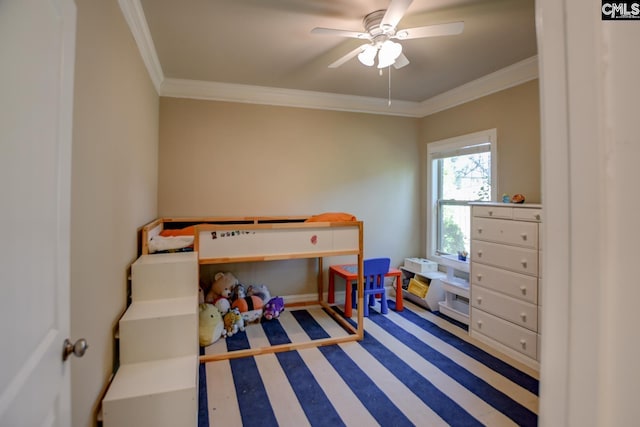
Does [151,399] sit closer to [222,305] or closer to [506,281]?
[222,305]

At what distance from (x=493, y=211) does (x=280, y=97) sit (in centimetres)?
254

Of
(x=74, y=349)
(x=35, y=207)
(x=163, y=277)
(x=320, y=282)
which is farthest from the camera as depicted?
(x=320, y=282)

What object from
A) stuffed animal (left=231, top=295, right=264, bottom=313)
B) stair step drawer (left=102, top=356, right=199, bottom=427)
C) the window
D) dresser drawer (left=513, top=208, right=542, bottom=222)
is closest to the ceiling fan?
dresser drawer (left=513, top=208, right=542, bottom=222)

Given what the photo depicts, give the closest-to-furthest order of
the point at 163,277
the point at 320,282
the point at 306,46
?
1. the point at 163,277
2. the point at 306,46
3. the point at 320,282

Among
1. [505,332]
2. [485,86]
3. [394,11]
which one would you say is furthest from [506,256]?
[394,11]

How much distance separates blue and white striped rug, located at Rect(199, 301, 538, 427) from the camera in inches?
75.1

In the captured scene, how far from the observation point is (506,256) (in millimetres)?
2656

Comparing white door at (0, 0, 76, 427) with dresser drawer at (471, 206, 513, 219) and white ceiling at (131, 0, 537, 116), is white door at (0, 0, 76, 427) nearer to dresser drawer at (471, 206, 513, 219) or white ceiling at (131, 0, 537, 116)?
white ceiling at (131, 0, 537, 116)

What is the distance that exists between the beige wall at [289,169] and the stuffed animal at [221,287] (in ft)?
0.69

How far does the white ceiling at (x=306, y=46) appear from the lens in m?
2.08

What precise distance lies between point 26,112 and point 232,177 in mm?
2972

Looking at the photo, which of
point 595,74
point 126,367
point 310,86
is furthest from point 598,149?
point 310,86

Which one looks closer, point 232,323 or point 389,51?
point 389,51

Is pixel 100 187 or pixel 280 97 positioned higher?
pixel 280 97
